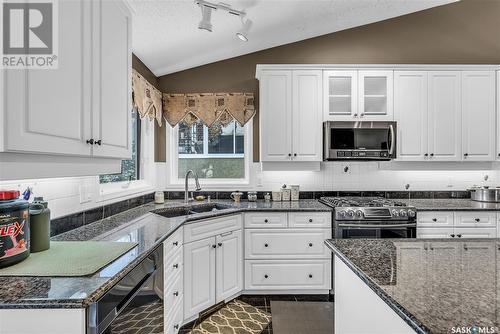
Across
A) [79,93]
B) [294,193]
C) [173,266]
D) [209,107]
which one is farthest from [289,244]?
[79,93]

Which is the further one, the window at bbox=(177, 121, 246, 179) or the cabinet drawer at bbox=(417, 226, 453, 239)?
the window at bbox=(177, 121, 246, 179)

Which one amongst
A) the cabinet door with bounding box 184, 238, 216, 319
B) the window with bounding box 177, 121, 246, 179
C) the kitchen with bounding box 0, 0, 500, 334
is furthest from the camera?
the window with bounding box 177, 121, 246, 179

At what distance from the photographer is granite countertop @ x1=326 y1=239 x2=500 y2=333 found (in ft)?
2.40

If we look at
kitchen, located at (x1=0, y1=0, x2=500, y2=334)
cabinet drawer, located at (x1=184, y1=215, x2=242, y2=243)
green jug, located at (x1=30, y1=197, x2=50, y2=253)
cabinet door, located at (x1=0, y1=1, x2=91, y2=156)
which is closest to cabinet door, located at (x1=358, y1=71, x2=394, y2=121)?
kitchen, located at (x1=0, y1=0, x2=500, y2=334)

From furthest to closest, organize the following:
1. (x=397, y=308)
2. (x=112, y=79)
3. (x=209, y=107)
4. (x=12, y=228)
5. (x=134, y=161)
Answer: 1. (x=209, y=107)
2. (x=134, y=161)
3. (x=112, y=79)
4. (x=12, y=228)
5. (x=397, y=308)

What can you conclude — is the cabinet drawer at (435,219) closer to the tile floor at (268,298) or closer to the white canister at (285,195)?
the tile floor at (268,298)

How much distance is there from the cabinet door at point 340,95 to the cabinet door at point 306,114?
9cm

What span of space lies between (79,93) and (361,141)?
8.59ft

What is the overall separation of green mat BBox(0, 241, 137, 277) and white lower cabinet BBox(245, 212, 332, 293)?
1.54m

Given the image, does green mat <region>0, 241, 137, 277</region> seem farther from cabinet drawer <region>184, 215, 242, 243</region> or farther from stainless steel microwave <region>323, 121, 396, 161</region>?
stainless steel microwave <region>323, 121, 396, 161</region>

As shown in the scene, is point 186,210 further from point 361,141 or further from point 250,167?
point 361,141

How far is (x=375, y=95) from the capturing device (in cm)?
322

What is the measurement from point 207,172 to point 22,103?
8.75ft

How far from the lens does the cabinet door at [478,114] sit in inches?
126
